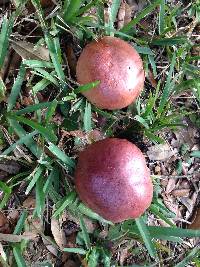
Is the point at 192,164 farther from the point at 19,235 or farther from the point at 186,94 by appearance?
the point at 19,235

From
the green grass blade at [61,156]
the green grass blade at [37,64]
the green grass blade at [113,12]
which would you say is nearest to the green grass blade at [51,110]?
the green grass blade at [61,156]

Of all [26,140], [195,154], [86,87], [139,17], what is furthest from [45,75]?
[195,154]

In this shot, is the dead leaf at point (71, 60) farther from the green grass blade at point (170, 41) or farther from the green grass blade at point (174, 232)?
the green grass blade at point (174, 232)

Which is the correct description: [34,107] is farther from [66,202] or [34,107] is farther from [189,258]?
[189,258]

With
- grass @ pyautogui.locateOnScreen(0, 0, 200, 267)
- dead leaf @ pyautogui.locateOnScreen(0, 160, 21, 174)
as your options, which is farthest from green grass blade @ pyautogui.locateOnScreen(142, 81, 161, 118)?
dead leaf @ pyautogui.locateOnScreen(0, 160, 21, 174)

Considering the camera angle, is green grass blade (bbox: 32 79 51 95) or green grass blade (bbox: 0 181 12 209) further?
green grass blade (bbox: 32 79 51 95)

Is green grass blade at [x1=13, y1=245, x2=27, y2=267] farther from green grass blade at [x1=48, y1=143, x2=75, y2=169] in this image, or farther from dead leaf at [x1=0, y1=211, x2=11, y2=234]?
green grass blade at [x1=48, y1=143, x2=75, y2=169]
